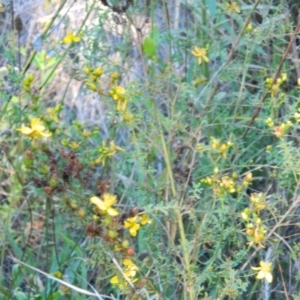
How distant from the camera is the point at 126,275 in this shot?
4.48 ft

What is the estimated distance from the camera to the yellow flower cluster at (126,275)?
4.48ft

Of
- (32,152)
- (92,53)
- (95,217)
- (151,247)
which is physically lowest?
(151,247)

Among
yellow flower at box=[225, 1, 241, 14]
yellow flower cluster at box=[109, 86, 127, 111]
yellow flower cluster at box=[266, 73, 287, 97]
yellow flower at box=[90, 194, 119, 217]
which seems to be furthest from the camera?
yellow flower at box=[225, 1, 241, 14]

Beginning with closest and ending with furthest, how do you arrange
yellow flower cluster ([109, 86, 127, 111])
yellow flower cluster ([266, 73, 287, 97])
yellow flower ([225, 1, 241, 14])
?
yellow flower cluster ([109, 86, 127, 111]), yellow flower cluster ([266, 73, 287, 97]), yellow flower ([225, 1, 241, 14])

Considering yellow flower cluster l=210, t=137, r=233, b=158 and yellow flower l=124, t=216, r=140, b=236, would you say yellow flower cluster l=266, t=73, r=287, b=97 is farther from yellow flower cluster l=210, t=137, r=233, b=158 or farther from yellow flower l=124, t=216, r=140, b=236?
yellow flower l=124, t=216, r=140, b=236

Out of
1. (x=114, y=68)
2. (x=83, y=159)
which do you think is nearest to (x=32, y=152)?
(x=83, y=159)

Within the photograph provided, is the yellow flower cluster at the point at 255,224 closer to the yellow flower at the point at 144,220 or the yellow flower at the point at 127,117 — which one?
the yellow flower at the point at 144,220

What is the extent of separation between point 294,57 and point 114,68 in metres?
0.64

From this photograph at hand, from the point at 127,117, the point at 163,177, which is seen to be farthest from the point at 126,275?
the point at 163,177

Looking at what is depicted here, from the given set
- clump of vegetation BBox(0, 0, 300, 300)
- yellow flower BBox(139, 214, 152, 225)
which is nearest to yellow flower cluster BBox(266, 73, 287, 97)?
clump of vegetation BBox(0, 0, 300, 300)

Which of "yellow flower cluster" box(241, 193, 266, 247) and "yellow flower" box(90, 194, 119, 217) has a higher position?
"yellow flower" box(90, 194, 119, 217)

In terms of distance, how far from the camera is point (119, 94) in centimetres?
145

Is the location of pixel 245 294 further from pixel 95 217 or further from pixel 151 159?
pixel 95 217

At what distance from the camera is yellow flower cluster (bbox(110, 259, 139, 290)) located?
53.7 inches
